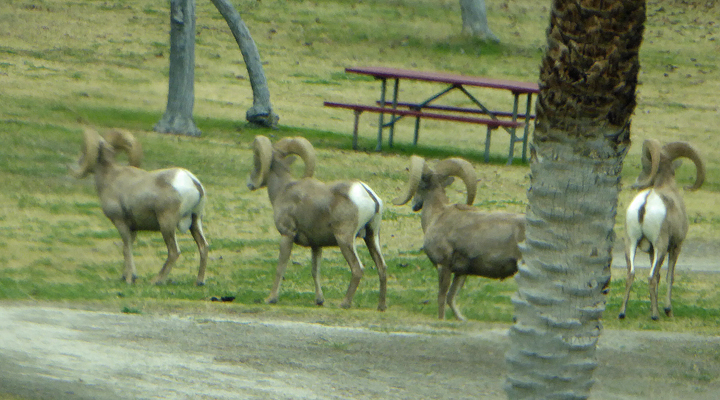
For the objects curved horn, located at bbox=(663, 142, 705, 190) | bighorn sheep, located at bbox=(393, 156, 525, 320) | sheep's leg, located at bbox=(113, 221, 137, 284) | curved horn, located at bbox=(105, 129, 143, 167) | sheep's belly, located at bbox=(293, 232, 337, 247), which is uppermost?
curved horn, located at bbox=(663, 142, 705, 190)

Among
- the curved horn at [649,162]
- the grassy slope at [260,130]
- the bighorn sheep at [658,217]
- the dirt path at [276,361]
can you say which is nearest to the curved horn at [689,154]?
the bighorn sheep at [658,217]

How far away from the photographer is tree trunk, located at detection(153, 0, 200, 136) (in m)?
20.7

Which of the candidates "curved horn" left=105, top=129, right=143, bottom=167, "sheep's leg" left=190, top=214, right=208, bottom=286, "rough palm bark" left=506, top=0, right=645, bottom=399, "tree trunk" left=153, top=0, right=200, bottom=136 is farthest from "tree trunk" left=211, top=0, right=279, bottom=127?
"rough palm bark" left=506, top=0, right=645, bottom=399

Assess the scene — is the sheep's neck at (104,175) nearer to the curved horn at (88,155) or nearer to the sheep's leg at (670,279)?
the curved horn at (88,155)

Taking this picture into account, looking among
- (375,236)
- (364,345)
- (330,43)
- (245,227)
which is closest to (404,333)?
(364,345)

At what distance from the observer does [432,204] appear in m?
10.9

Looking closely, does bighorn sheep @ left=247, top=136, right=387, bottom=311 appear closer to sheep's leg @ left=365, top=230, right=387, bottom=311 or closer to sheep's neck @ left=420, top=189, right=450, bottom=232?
sheep's leg @ left=365, top=230, right=387, bottom=311

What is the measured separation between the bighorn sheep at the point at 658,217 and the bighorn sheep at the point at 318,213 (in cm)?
267

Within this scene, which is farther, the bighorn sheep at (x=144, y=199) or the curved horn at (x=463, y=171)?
the bighorn sheep at (x=144, y=199)

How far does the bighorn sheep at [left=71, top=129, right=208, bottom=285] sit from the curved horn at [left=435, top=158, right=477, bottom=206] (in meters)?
2.70

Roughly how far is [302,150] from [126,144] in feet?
7.74

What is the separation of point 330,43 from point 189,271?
21.3m

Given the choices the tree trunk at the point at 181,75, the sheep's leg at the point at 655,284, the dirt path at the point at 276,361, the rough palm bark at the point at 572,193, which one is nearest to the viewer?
the rough palm bark at the point at 572,193

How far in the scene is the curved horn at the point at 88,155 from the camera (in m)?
11.9
